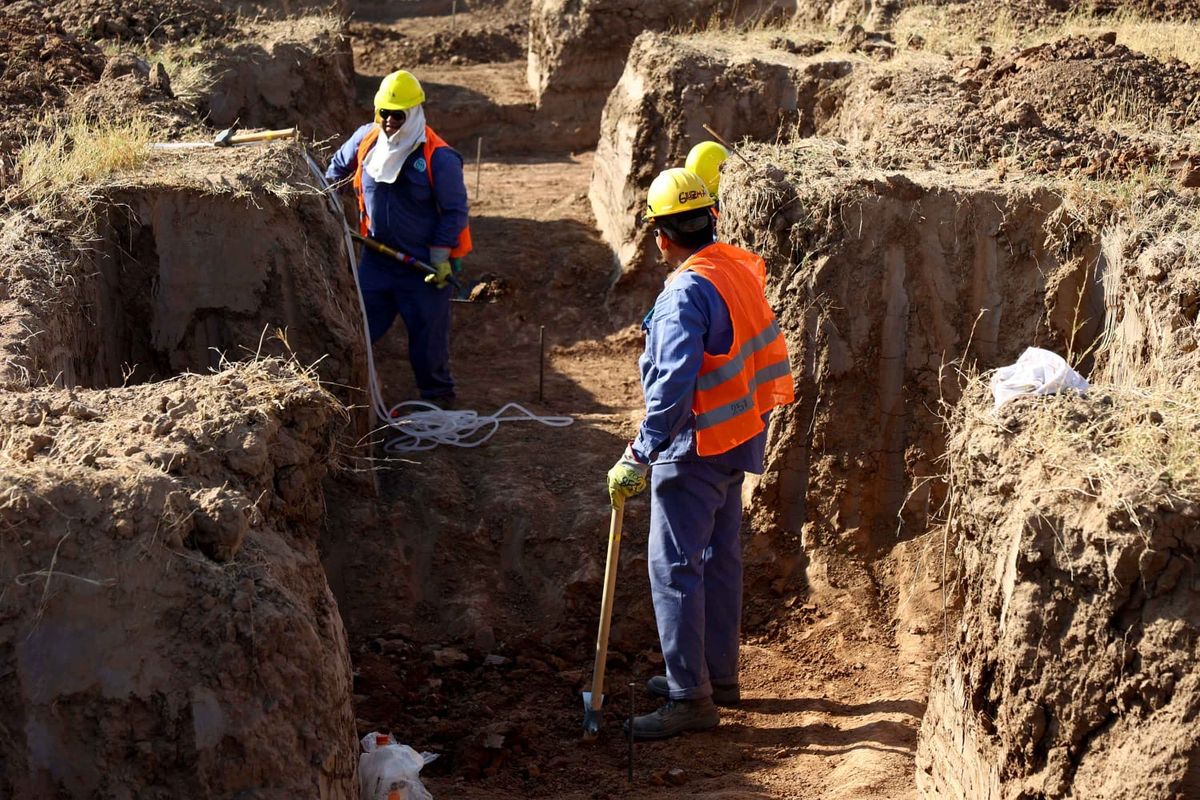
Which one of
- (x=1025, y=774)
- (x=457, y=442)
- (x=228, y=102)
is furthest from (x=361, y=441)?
(x=228, y=102)

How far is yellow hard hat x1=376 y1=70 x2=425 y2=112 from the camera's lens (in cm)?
734

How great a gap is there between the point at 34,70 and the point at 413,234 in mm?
3001

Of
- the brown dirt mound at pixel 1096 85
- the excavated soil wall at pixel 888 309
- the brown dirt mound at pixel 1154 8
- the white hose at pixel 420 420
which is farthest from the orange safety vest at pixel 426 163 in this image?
the brown dirt mound at pixel 1154 8

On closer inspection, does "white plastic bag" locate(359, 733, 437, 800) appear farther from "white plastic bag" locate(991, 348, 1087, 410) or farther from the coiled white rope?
the coiled white rope

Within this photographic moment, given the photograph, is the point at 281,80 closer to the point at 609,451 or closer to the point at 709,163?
the point at 709,163

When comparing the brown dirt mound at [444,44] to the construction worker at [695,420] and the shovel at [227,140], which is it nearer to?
the shovel at [227,140]

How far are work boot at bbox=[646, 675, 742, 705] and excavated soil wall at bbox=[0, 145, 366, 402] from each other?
1980mm

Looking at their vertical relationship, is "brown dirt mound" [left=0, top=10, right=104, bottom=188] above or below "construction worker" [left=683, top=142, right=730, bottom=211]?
above

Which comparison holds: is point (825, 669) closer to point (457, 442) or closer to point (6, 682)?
point (457, 442)

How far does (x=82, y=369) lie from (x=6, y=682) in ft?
8.42

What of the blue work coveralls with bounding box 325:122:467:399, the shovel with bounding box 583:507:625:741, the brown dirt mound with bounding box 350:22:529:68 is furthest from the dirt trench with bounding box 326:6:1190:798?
the brown dirt mound with bounding box 350:22:529:68

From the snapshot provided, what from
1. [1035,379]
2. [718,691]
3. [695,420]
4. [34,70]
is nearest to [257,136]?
[34,70]

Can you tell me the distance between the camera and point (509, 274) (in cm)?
1024

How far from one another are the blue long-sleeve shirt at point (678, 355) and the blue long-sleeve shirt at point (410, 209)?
2840mm
